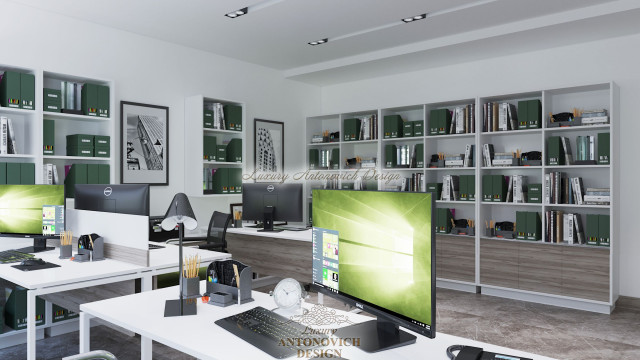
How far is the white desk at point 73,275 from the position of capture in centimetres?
→ 235

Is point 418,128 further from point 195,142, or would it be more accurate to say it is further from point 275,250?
point 195,142

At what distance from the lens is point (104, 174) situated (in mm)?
4402

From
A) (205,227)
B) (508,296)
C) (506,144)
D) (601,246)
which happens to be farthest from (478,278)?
(205,227)

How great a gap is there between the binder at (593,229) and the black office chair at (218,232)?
3.58 meters

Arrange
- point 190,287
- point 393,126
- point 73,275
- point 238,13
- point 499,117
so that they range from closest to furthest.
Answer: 1. point 190,287
2. point 73,275
3. point 238,13
4. point 499,117
5. point 393,126

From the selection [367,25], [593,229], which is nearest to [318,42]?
[367,25]

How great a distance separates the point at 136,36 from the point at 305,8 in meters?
2.02

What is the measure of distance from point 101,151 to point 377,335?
3.76m

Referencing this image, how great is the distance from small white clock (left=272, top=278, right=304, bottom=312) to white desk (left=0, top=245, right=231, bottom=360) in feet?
2.23

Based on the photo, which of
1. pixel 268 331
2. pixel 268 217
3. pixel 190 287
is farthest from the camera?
pixel 268 217

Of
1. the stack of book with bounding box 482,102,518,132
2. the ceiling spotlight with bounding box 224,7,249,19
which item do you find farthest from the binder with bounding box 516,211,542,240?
the ceiling spotlight with bounding box 224,7,249,19

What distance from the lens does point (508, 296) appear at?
5074 mm

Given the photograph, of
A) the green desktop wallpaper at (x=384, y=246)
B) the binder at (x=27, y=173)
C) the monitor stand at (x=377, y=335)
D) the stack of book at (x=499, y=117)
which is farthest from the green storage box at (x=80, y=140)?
the stack of book at (x=499, y=117)

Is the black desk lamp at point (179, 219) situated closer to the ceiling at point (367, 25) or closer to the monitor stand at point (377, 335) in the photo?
the monitor stand at point (377, 335)
